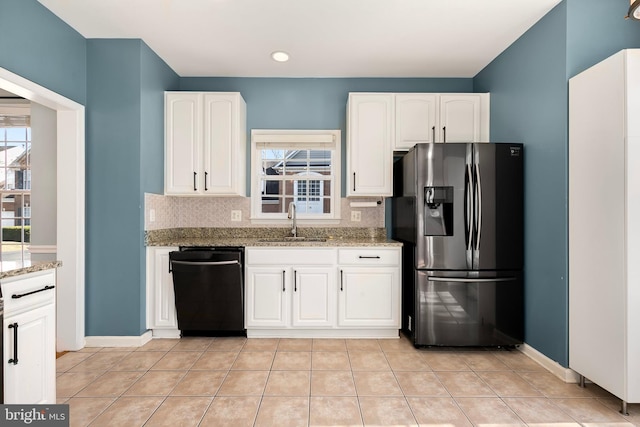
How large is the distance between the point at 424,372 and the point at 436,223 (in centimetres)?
116

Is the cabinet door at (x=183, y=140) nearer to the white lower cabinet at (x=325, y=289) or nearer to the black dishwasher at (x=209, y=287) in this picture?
the black dishwasher at (x=209, y=287)

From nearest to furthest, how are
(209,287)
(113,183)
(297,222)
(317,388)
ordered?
1. (317,388)
2. (113,183)
3. (209,287)
4. (297,222)

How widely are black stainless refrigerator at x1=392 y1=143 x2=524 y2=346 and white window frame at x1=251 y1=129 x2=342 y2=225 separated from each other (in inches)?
42.3

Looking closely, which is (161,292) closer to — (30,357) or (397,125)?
(30,357)

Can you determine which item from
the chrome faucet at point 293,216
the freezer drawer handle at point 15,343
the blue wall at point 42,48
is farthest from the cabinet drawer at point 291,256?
the blue wall at point 42,48

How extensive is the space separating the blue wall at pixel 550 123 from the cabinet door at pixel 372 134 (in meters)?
1.06

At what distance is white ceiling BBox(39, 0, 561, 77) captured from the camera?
99.9 inches

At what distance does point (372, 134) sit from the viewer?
3486 millimetres

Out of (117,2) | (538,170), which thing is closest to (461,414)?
(538,170)

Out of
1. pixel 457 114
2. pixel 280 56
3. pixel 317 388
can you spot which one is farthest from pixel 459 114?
pixel 317 388

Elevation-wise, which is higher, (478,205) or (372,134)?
(372,134)

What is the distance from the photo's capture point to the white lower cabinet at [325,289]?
3.24m

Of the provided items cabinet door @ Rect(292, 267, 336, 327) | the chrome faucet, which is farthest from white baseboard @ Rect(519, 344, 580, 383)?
the chrome faucet

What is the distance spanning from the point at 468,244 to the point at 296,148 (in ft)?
6.63
